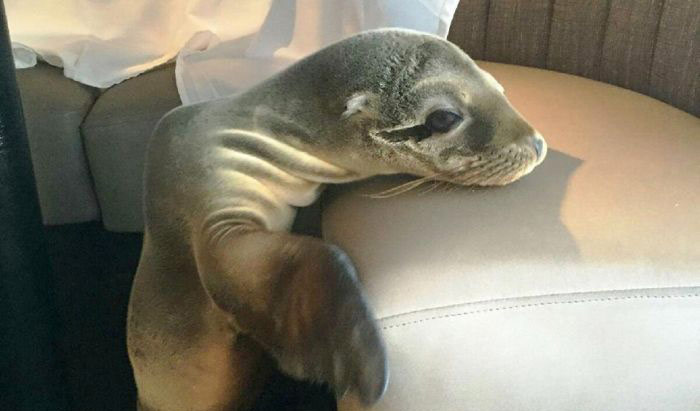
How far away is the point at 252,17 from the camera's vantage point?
122cm

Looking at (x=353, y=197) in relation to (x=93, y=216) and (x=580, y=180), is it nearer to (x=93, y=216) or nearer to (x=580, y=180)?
(x=580, y=180)

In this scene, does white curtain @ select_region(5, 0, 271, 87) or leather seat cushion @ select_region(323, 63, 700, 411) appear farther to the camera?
white curtain @ select_region(5, 0, 271, 87)

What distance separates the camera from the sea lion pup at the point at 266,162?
0.72 meters

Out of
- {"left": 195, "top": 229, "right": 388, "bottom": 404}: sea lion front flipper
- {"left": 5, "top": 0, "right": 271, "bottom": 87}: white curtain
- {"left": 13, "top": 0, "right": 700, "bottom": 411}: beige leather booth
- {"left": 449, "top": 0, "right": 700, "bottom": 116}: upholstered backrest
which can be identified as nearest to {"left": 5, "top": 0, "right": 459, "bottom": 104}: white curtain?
{"left": 5, "top": 0, "right": 271, "bottom": 87}: white curtain

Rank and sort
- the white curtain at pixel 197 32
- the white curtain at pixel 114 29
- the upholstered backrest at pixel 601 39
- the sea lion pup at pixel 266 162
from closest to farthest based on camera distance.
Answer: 1. the sea lion pup at pixel 266 162
2. the upholstered backrest at pixel 601 39
3. the white curtain at pixel 197 32
4. the white curtain at pixel 114 29

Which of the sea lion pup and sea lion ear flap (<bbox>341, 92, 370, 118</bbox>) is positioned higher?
sea lion ear flap (<bbox>341, 92, 370, 118</bbox>)

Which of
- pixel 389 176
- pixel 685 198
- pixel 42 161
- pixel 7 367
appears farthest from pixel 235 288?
pixel 42 161

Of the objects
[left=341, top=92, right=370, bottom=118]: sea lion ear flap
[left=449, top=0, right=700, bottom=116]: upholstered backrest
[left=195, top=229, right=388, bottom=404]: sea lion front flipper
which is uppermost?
[left=341, top=92, right=370, bottom=118]: sea lion ear flap

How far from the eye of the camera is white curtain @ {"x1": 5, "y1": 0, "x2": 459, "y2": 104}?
1115 mm

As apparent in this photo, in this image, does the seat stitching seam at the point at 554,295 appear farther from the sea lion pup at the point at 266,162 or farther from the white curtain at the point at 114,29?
the white curtain at the point at 114,29

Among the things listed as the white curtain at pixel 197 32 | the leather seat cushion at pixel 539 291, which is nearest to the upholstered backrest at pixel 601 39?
the white curtain at pixel 197 32

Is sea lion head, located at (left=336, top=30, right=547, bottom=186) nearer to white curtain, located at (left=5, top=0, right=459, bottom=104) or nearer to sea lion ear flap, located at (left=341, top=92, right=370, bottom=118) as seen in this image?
sea lion ear flap, located at (left=341, top=92, right=370, bottom=118)

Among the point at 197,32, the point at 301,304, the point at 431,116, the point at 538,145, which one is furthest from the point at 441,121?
the point at 197,32

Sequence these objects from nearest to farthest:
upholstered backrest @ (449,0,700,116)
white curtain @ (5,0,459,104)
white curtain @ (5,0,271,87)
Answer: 1. upholstered backrest @ (449,0,700,116)
2. white curtain @ (5,0,459,104)
3. white curtain @ (5,0,271,87)
